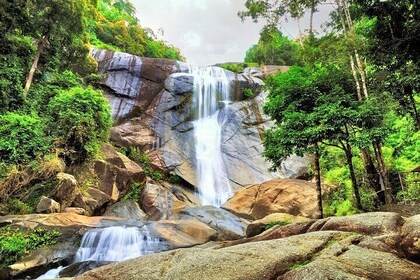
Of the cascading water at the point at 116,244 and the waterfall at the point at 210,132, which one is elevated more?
the waterfall at the point at 210,132

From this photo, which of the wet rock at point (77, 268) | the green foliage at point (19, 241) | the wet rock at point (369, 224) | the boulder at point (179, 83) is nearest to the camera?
the wet rock at point (369, 224)

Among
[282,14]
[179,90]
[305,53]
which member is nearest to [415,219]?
[305,53]

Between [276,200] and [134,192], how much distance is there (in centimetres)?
796

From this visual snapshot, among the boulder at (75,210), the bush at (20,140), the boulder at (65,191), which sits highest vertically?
the bush at (20,140)

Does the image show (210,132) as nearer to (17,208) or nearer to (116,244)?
(116,244)

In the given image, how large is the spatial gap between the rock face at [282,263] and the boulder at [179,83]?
22634 mm

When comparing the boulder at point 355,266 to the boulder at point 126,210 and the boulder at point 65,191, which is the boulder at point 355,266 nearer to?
the boulder at point 65,191

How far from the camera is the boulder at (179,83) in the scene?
27.1 m

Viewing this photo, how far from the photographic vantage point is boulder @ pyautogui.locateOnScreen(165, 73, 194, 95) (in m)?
27.1

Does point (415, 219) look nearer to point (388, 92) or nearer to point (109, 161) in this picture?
point (388, 92)

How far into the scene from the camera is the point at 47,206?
12.6 meters

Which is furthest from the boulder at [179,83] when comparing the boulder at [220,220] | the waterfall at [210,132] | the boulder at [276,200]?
the boulder at [220,220]

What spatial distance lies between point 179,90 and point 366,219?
2274 cm

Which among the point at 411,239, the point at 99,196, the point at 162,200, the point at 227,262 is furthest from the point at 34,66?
the point at 411,239
